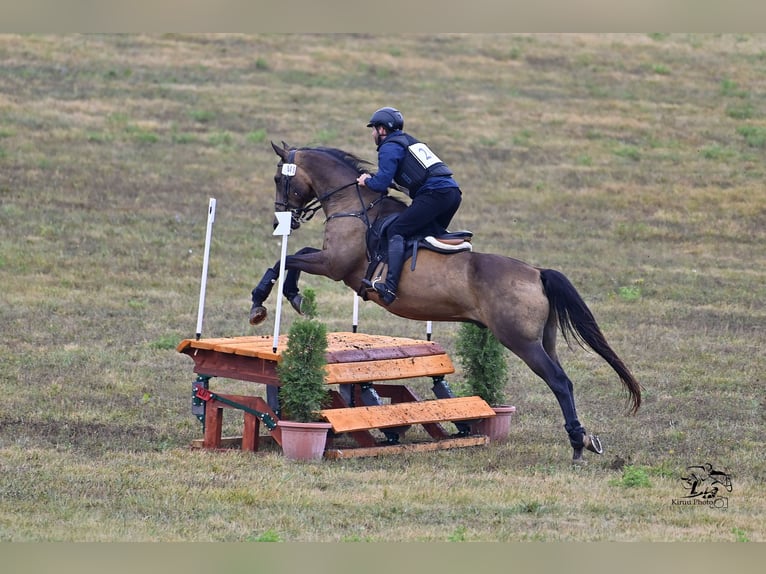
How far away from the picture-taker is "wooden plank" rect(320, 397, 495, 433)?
970 centimetres

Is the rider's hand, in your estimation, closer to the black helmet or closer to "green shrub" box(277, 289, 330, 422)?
the black helmet

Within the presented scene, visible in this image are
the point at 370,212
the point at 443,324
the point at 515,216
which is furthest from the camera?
the point at 515,216

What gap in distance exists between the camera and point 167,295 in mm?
17344

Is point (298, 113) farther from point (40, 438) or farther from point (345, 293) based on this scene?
point (40, 438)

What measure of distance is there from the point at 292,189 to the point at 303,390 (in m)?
2.12

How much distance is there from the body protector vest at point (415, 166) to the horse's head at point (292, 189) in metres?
1.03

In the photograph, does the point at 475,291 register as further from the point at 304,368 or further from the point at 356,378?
the point at 304,368

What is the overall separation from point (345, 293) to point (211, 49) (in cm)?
1669

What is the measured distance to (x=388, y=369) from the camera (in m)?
10.3

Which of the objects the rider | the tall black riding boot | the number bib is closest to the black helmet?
the rider

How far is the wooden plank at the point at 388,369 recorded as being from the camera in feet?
32.7

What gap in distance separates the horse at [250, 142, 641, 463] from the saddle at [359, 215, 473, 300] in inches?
2.3

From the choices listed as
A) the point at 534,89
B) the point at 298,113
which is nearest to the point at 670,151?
the point at 534,89

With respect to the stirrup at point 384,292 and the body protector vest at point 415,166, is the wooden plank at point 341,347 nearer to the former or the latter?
the stirrup at point 384,292
